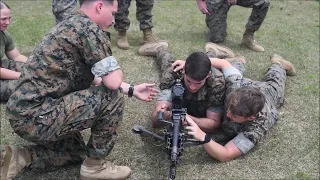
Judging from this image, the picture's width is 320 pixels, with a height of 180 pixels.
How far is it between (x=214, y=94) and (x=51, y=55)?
1.49m

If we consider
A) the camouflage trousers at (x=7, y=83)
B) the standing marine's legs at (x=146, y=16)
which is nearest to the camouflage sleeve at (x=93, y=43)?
the camouflage trousers at (x=7, y=83)

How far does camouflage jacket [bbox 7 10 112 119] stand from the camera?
2412mm

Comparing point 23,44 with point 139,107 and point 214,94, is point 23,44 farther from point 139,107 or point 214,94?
point 214,94

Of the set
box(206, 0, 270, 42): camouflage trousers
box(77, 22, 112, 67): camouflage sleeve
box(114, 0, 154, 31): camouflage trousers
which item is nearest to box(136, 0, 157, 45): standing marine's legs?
box(114, 0, 154, 31): camouflage trousers

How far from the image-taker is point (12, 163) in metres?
2.79

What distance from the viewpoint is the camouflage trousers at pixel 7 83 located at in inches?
152

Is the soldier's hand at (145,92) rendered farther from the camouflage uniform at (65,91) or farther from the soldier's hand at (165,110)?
the soldier's hand at (165,110)

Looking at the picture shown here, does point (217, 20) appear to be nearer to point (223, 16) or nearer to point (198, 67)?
point (223, 16)

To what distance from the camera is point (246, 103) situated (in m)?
2.96

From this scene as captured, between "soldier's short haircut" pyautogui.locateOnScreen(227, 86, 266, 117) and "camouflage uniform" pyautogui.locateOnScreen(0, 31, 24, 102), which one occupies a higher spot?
"soldier's short haircut" pyautogui.locateOnScreen(227, 86, 266, 117)

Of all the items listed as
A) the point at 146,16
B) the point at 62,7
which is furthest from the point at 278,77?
the point at 62,7

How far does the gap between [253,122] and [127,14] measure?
2.56 meters

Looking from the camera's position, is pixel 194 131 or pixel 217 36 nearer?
pixel 194 131

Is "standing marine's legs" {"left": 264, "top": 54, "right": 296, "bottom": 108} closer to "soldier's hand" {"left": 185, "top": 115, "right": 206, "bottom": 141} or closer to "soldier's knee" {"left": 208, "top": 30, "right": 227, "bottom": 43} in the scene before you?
"soldier's knee" {"left": 208, "top": 30, "right": 227, "bottom": 43}
